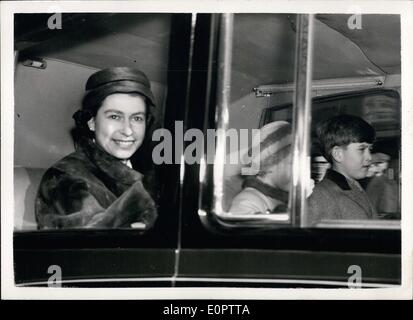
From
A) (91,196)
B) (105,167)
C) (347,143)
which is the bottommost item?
(91,196)

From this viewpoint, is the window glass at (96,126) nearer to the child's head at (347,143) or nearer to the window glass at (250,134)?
the window glass at (250,134)

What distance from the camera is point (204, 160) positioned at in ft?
5.21

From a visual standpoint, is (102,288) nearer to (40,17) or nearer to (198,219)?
(198,219)

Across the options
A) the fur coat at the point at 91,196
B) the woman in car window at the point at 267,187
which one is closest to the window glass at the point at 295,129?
the woman in car window at the point at 267,187

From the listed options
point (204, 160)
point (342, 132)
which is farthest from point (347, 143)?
point (204, 160)

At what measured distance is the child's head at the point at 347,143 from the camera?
1.62 m

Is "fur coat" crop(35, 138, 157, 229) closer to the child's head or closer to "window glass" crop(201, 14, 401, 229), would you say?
"window glass" crop(201, 14, 401, 229)

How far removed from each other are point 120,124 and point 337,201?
0.81 m

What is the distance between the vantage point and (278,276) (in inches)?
64.4

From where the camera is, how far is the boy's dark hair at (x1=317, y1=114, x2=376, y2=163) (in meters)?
1.62

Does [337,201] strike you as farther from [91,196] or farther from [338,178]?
[91,196]

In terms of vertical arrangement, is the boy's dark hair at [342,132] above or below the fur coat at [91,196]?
above

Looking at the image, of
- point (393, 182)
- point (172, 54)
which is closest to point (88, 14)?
point (172, 54)

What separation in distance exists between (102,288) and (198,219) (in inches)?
17.4
